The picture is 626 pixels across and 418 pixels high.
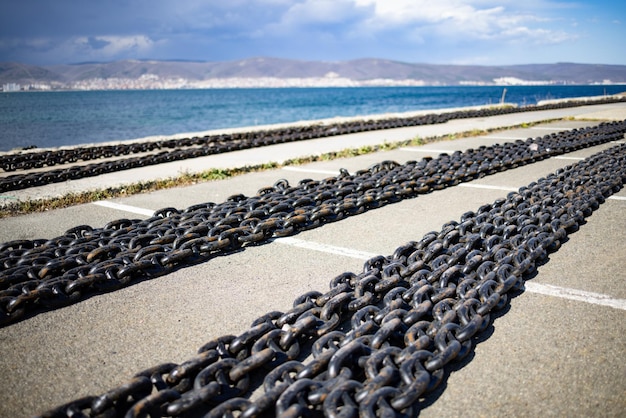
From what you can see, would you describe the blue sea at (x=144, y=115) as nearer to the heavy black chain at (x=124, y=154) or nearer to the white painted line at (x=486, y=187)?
the heavy black chain at (x=124, y=154)

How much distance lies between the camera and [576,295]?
11.6 feet

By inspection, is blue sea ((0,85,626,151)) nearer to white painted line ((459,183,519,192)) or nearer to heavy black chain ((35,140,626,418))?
white painted line ((459,183,519,192))

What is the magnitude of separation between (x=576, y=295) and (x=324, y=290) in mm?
1980

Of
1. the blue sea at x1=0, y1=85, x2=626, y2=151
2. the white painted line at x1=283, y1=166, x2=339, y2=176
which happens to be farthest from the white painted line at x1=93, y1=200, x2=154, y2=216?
the blue sea at x1=0, y1=85, x2=626, y2=151

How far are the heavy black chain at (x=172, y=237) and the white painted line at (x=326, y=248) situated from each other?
0.44ft

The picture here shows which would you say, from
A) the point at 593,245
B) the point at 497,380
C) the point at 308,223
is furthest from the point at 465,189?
the point at 497,380

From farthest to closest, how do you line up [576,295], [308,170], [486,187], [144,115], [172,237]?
[144,115], [308,170], [486,187], [172,237], [576,295]

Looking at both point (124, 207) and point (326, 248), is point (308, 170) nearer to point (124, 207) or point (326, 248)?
point (124, 207)

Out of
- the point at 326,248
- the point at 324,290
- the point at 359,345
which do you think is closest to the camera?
the point at 359,345

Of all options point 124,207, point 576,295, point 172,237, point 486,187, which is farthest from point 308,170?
point 576,295

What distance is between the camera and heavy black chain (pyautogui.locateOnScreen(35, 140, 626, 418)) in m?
2.08

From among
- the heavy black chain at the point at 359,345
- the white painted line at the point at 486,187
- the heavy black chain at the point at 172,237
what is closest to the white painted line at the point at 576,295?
the heavy black chain at the point at 359,345

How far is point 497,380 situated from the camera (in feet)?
8.20

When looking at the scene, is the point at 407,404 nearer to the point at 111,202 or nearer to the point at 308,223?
the point at 308,223
